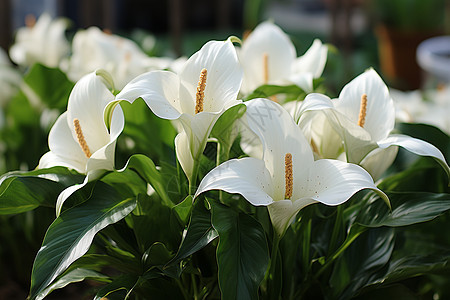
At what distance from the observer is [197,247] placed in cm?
49

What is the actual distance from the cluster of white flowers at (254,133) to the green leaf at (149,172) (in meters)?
0.02

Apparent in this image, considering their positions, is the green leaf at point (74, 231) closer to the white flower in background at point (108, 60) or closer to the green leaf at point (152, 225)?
the green leaf at point (152, 225)

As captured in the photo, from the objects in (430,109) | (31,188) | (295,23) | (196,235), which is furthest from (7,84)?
(295,23)

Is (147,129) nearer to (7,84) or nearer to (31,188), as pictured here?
(31,188)

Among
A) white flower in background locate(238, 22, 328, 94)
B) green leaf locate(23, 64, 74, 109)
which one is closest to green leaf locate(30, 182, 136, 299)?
white flower in background locate(238, 22, 328, 94)

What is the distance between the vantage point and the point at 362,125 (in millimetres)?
579

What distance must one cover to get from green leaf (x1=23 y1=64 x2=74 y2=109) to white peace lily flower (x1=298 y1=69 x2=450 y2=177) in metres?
0.49

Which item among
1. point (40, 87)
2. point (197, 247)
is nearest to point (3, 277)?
point (40, 87)

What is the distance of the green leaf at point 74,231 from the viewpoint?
475mm

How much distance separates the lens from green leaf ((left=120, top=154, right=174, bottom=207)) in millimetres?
547

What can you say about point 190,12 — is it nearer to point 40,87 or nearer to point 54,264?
point 40,87

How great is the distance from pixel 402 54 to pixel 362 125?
2.57m

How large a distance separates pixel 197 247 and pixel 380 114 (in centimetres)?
26

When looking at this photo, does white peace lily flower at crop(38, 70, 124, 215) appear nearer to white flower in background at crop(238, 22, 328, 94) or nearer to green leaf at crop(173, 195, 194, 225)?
green leaf at crop(173, 195, 194, 225)
